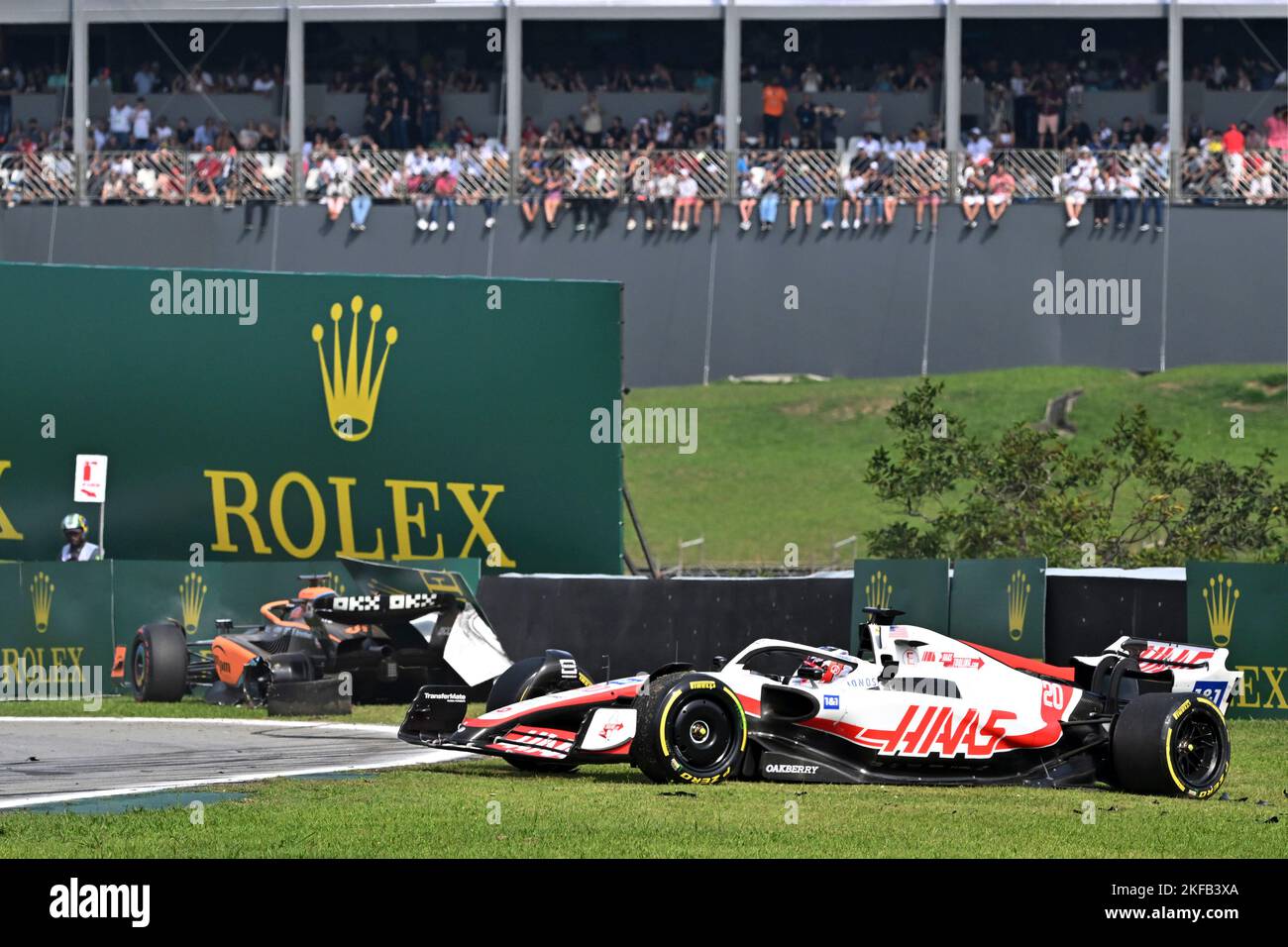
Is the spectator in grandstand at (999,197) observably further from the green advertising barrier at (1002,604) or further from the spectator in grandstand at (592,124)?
the green advertising barrier at (1002,604)

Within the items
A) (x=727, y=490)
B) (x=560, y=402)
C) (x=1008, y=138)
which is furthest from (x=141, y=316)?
(x=1008, y=138)

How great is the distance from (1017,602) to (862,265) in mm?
25554

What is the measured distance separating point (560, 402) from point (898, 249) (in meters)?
20.2

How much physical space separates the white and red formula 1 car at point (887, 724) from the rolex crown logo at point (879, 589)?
22.1 ft

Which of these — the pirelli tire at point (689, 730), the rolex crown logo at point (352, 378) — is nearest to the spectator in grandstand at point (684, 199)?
the rolex crown logo at point (352, 378)

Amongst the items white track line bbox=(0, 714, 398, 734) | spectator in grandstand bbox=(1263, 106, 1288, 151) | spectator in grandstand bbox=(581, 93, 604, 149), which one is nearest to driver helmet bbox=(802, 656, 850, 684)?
white track line bbox=(0, 714, 398, 734)

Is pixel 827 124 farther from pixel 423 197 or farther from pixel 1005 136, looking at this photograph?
pixel 423 197

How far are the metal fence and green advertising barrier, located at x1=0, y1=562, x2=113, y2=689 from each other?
23.3 m

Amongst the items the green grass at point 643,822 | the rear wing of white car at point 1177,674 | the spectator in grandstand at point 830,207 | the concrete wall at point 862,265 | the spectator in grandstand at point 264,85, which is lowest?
the green grass at point 643,822

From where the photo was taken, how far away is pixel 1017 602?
62.4ft

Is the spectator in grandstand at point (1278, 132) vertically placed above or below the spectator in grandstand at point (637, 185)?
above

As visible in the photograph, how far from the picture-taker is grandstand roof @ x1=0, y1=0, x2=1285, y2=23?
46.6 m

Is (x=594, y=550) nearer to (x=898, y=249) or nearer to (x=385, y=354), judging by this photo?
(x=385, y=354)

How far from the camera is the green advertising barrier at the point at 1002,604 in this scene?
18828 millimetres
